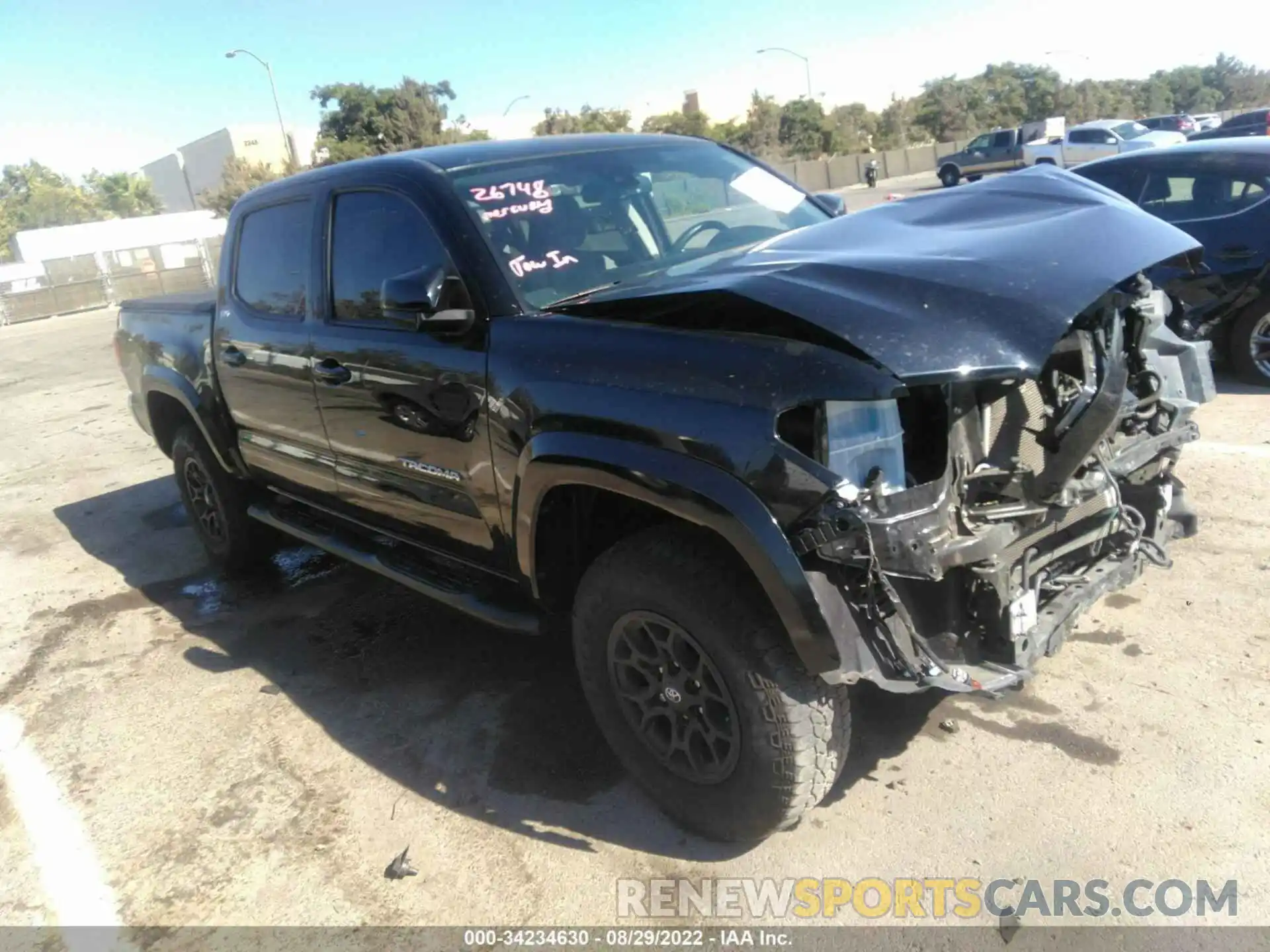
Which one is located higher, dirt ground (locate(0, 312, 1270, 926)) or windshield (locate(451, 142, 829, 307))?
windshield (locate(451, 142, 829, 307))

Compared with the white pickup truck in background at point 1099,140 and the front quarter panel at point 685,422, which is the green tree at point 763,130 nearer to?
the white pickup truck in background at point 1099,140

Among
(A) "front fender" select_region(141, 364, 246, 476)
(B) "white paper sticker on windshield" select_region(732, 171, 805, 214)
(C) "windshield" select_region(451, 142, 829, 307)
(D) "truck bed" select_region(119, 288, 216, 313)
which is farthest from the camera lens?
(D) "truck bed" select_region(119, 288, 216, 313)

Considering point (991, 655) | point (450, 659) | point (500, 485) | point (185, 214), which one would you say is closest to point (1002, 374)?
point (991, 655)

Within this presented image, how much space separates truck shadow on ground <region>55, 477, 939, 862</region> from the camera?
10.0ft

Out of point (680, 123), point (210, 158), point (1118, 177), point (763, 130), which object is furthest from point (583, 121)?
point (1118, 177)

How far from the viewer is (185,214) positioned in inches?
2292

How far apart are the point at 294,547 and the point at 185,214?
2392 inches

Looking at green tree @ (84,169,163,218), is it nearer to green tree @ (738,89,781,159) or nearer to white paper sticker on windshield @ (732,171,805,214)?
green tree @ (738,89,781,159)

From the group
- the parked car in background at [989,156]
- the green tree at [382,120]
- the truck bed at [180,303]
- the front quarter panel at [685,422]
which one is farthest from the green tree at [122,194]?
the front quarter panel at [685,422]

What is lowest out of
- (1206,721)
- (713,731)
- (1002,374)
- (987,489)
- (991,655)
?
(1206,721)

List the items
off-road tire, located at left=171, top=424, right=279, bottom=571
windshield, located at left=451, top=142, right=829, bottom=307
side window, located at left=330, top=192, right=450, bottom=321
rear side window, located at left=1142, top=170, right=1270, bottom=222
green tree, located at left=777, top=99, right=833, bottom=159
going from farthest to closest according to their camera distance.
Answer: green tree, located at left=777, top=99, right=833, bottom=159 < rear side window, located at left=1142, top=170, right=1270, bottom=222 < off-road tire, located at left=171, top=424, right=279, bottom=571 < side window, located at left=330, top=192, right=450, bottom=321 < windshield, located at left=451, top=142, right=829, bottom=307

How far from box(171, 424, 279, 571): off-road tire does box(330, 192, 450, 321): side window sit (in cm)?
190

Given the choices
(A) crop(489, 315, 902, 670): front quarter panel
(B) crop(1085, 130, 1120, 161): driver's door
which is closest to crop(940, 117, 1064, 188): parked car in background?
(B) crop(1085, 130, 1120, 161): driver's door

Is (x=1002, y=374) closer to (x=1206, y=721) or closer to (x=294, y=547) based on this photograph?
(x=1206, y=721)
